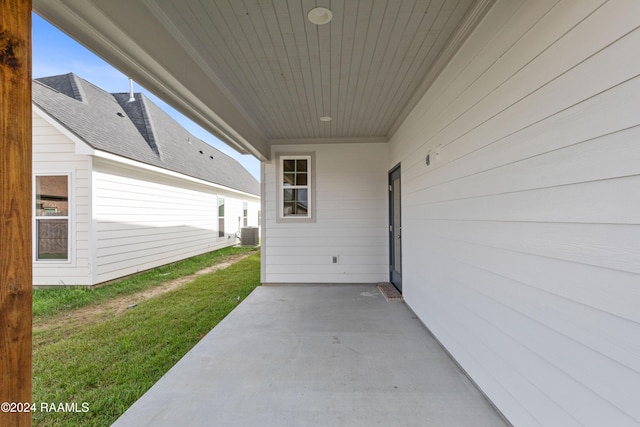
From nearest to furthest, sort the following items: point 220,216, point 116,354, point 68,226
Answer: point 116,354 → point 68,226 → point 220,216

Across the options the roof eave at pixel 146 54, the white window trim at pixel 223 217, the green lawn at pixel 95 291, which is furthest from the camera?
the white window trim at pixel 223 217

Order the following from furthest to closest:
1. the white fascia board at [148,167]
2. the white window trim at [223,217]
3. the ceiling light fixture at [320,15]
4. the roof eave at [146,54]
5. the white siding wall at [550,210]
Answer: the white window trim at [223,217], the white fascia board at [148,167], the ceiling light fixture at [320,15], the roof eave at [146,54], the white siding wall at [550,210]

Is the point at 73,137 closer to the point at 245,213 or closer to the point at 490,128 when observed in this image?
the point at 490,128

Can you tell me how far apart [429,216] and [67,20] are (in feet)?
10.8

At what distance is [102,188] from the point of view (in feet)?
16.9

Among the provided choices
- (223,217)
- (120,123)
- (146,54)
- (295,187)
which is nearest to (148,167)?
(120,123)

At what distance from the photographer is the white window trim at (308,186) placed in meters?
5.29

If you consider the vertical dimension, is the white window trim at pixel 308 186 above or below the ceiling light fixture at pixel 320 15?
below

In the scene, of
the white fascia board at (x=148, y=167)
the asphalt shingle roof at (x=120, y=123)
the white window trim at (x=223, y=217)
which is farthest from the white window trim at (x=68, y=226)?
the white window trim at (x=223, y=217)

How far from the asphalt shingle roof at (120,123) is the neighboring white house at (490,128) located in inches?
145

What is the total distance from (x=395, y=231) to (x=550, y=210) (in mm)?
→ 3534

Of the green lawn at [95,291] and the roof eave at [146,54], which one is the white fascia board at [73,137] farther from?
the roof eave at [146,54]

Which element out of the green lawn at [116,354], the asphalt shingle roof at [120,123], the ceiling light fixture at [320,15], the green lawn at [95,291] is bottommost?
the green lawn at [116,354]

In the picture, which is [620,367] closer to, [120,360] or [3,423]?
[3,423]
